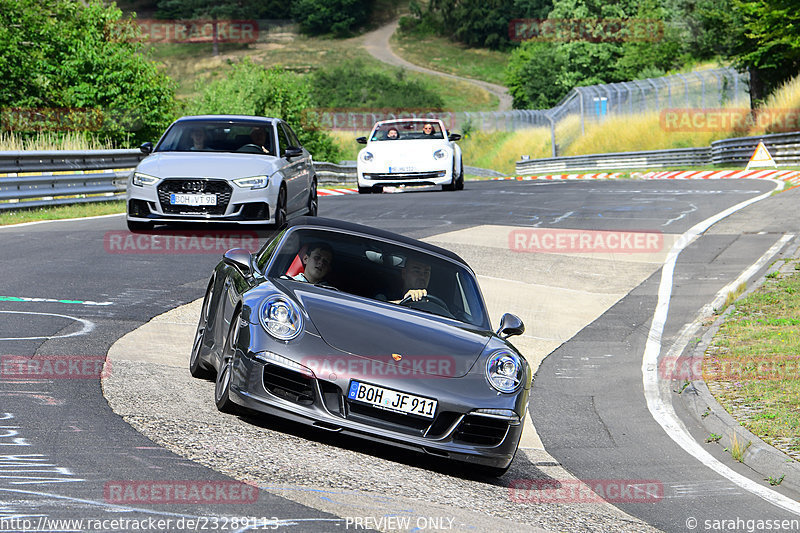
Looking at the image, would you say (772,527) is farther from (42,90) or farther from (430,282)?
(42,90)

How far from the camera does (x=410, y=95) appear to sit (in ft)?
348

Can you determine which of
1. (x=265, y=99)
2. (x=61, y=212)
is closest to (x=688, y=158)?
(x=265, y=99)

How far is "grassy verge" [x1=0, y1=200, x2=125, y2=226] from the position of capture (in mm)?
19767

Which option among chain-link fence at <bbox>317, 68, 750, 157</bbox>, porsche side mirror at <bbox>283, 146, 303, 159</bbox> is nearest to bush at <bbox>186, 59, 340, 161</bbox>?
chain-link fence at <bbox>317, 68, 750, 157</bbox>

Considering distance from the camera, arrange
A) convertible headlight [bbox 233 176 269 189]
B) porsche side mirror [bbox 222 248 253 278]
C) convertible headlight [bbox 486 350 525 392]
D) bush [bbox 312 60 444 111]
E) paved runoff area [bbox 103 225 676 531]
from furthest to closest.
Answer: bush [bbox 312 60 444 111] < convertible headlight [bbox 233 176 269 189] < porsche side mirror [bbox 222 248 253 278] < convertible headlight [bbox 486 350 525 392] < paved runoff area [bbox 103 225 676 531]

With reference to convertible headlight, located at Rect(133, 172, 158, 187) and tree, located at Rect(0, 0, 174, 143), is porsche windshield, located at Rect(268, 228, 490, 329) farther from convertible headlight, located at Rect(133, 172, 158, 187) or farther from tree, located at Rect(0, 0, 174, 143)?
tree, located at Rect(0, 0, 174, 143)

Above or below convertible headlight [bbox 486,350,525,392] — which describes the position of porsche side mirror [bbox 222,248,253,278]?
above

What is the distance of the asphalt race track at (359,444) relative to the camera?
17.2 ft

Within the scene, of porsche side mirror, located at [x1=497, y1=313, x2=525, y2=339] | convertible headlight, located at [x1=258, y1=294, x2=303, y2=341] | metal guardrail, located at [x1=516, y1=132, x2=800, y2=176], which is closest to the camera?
convertible headlight, located at [x1=258, y1=294, x2=303, y2=341]

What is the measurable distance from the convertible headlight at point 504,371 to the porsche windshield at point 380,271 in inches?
25.0

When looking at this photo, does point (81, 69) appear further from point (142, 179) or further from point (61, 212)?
point (142, 179)

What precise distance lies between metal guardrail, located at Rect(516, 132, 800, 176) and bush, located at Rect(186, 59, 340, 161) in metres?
12.1

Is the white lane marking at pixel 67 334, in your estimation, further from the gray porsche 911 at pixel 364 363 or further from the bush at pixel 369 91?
the bush at pixel 369 91

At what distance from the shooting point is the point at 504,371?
671cm
